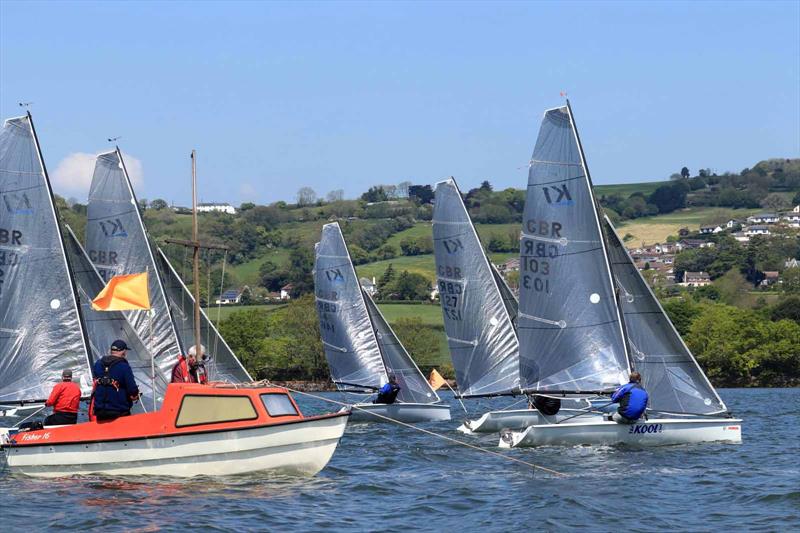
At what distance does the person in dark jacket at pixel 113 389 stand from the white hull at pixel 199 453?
26.2 inches

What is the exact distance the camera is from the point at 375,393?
46969 millimetres

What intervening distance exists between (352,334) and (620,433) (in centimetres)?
1799

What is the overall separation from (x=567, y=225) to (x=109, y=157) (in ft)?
51.0

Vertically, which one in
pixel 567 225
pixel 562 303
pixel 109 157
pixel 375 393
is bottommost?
pixel 375 393

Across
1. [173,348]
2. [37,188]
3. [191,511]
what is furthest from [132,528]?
[173,348]

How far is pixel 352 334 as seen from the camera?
47.2 m

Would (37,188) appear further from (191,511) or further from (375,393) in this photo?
(375,393)

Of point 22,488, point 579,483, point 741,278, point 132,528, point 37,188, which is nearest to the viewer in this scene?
point 132,528

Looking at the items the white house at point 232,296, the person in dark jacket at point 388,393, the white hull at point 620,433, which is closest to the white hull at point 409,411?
the person in dark jacket at point 388,393

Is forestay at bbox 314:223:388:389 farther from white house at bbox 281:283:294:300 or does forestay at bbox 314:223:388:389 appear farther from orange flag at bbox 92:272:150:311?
white house at bbox 281:283:294:300

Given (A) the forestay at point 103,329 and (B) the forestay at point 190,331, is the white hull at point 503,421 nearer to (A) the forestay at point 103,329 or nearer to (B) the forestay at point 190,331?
(B) the forestay at point 190,331

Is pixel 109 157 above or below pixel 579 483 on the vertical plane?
above

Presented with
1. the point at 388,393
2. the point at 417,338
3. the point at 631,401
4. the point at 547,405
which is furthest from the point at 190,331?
the point at 417,338

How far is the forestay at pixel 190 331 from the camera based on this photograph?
42.4 m
